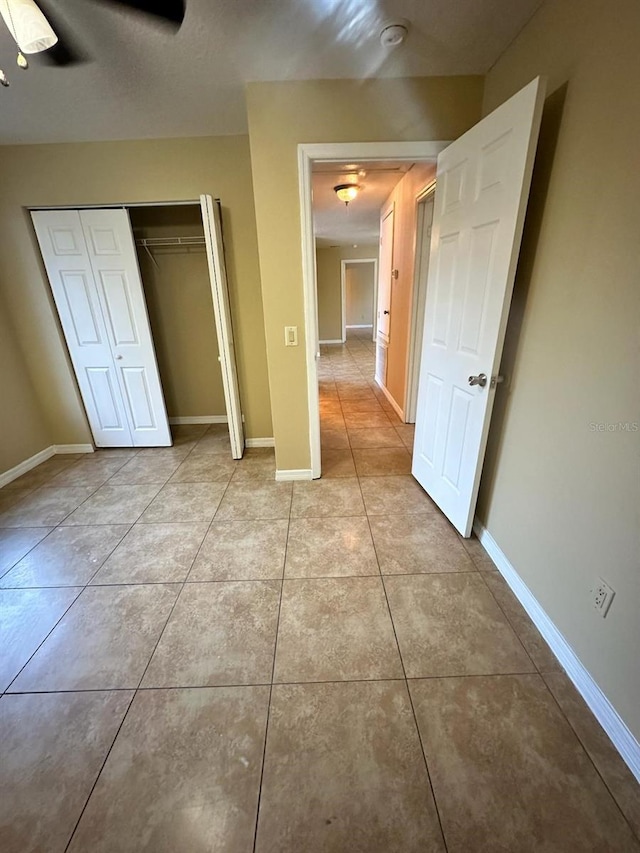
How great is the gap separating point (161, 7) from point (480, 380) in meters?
1.92

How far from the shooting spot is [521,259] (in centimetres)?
155

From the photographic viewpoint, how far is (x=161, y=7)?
1243 millimetres

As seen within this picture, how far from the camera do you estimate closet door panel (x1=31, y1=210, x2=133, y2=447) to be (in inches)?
106

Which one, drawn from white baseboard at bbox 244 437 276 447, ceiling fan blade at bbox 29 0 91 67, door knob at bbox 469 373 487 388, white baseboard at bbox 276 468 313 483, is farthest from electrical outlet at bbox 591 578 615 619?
ceiling fan blade at bbox 29 0 91 67

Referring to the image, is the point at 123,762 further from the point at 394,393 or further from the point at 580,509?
the point at 394,393

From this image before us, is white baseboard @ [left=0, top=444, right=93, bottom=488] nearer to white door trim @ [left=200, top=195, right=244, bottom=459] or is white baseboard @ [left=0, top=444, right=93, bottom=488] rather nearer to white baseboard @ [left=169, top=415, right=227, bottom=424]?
white baseboard @ [left=169, top=415, right=227, bottom=424]

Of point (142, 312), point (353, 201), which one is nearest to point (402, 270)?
point (353, 201)

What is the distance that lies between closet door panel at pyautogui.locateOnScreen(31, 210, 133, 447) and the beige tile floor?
1.20m

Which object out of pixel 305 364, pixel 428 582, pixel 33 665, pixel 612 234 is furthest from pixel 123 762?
pixel 612 234

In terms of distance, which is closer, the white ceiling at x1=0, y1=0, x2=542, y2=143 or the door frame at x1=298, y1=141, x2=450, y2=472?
the white ceiling at x1=0, y1=0, x2=542, y2=143

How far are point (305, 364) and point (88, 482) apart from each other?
1.98 metres

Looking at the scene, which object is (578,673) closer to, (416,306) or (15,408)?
(416,306)

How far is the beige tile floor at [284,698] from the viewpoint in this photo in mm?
934

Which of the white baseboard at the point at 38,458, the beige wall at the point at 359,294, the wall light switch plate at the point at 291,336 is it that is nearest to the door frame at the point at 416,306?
the wall light switch plate at the point at 291,336
